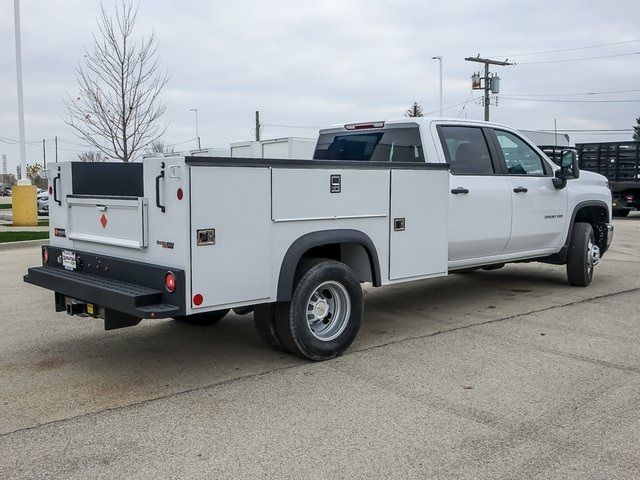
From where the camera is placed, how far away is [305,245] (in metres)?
5.20

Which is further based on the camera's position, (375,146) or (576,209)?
(576,209)

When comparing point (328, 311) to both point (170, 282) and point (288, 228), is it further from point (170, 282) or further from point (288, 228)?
point (170, 282)

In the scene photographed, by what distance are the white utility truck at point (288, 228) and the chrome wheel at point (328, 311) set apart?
12mm

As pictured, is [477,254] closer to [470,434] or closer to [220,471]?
[470,434]

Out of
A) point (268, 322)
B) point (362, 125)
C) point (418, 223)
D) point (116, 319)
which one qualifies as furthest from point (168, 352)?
point (362, 125)

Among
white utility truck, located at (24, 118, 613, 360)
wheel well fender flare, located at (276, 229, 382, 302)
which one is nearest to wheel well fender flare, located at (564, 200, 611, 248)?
white utility truck, located at (24, 118, 613, 360)

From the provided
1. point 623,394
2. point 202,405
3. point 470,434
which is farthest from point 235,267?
point 623,394

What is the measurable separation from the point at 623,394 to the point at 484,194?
2.88 m

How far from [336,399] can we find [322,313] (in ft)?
3.56

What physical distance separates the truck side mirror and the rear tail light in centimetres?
555

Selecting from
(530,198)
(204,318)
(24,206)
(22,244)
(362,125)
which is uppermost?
(362,125)

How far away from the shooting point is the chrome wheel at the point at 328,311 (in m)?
5.55

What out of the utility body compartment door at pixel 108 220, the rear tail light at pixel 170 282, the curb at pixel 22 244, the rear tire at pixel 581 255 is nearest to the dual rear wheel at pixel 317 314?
the rear tail light at pixel 170 282

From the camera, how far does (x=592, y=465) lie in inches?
143
